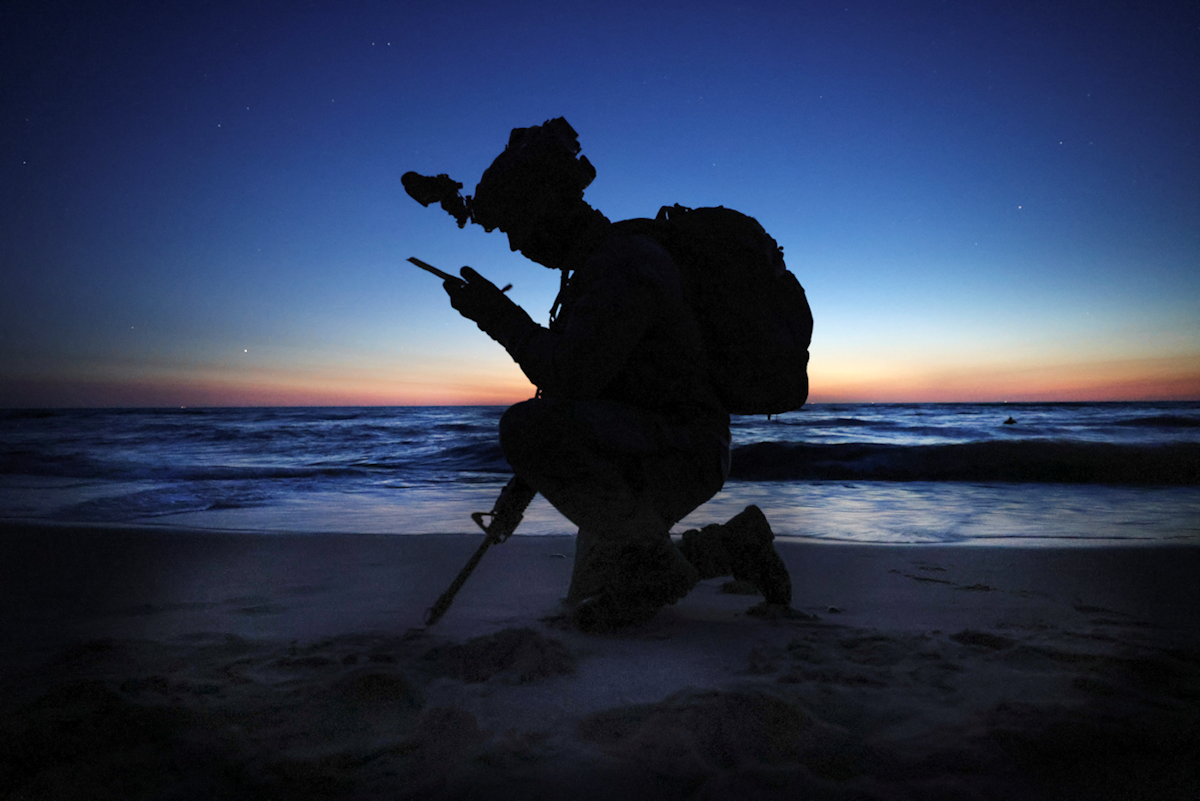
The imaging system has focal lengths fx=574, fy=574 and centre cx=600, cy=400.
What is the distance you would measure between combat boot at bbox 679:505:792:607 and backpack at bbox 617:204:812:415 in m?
0.50

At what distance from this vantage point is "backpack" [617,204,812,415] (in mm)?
2076

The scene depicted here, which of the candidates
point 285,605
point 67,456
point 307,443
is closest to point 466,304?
point 285,605

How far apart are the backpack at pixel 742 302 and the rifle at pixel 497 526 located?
87cm

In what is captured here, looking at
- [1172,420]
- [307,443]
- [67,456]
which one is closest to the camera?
[67,456]

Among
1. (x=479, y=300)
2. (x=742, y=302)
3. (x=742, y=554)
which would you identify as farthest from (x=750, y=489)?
(x=479, y=300)

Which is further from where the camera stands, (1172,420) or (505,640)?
(1172,420)

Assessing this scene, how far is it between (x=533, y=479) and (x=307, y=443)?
17.2 meters

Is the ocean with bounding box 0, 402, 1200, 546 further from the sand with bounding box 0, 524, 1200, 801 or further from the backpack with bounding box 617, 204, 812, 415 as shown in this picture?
the backpack with bounding box 617, 204, 812, 415

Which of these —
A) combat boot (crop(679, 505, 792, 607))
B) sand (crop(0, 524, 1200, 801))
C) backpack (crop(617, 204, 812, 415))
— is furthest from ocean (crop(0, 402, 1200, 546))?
backpack (crop(617, 204, 812, 415))

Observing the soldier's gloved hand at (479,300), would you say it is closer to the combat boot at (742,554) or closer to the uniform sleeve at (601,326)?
the uniform sleeve at (601,326)

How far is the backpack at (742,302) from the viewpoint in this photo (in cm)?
208

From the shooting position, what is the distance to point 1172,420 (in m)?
19.8

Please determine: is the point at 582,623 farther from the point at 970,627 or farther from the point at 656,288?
the point at 970,627

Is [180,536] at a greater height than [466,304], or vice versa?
[466,304]
